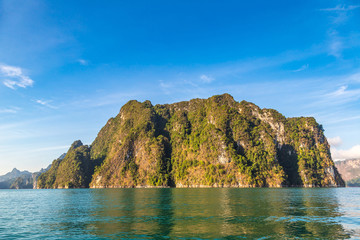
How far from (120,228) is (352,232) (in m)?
26.2

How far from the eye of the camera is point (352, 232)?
2634 cm

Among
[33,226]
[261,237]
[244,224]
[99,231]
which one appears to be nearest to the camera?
[261,237]

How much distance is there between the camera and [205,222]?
32219 mm

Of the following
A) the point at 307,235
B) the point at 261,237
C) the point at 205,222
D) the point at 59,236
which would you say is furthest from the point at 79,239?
the point at 307,235

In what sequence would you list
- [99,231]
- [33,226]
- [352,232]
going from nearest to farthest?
[352,232], [99,231], [33,226]

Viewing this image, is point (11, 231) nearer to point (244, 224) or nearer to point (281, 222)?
point (244, 224)

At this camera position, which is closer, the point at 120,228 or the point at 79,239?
the point at 79,239

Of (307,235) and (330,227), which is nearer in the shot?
(307,235)

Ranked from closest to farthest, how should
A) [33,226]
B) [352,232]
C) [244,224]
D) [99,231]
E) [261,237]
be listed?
[261,237] → [352,232] → [99,231] → [244,224] → [33,226]

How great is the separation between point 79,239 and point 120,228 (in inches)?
222

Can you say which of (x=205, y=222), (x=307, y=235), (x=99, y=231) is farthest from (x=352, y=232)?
(x=99, y=231)

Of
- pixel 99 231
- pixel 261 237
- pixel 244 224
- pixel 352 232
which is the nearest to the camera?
pixel 261 237

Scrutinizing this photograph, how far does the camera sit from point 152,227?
2970cm

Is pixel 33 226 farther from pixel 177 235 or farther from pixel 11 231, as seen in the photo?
pixel 177 235
